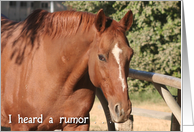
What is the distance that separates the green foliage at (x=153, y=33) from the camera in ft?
26.5

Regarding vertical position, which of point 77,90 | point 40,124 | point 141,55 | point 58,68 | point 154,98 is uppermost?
point 58,68

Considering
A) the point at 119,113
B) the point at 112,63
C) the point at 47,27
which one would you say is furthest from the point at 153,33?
the point at 119,113

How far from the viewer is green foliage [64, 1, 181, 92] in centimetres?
806

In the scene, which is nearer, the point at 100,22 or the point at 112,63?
the point at 112,63

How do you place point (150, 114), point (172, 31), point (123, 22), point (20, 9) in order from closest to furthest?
point (123, 22)
point (150, 114)
point (172, 31)
point (20, 9)

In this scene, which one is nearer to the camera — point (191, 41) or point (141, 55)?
point (191, 41)

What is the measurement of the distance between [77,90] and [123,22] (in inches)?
36.5

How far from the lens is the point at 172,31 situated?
8188 millimetres

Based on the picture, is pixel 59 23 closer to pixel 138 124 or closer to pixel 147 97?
pixel 138 124

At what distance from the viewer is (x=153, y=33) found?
823 cm

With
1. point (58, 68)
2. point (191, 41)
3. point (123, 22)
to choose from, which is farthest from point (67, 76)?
point (191, 41)

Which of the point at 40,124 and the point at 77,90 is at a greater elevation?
the point at 77,90

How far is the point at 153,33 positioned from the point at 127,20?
5.64 meters

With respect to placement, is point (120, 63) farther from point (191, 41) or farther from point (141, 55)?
point (141, 55)
